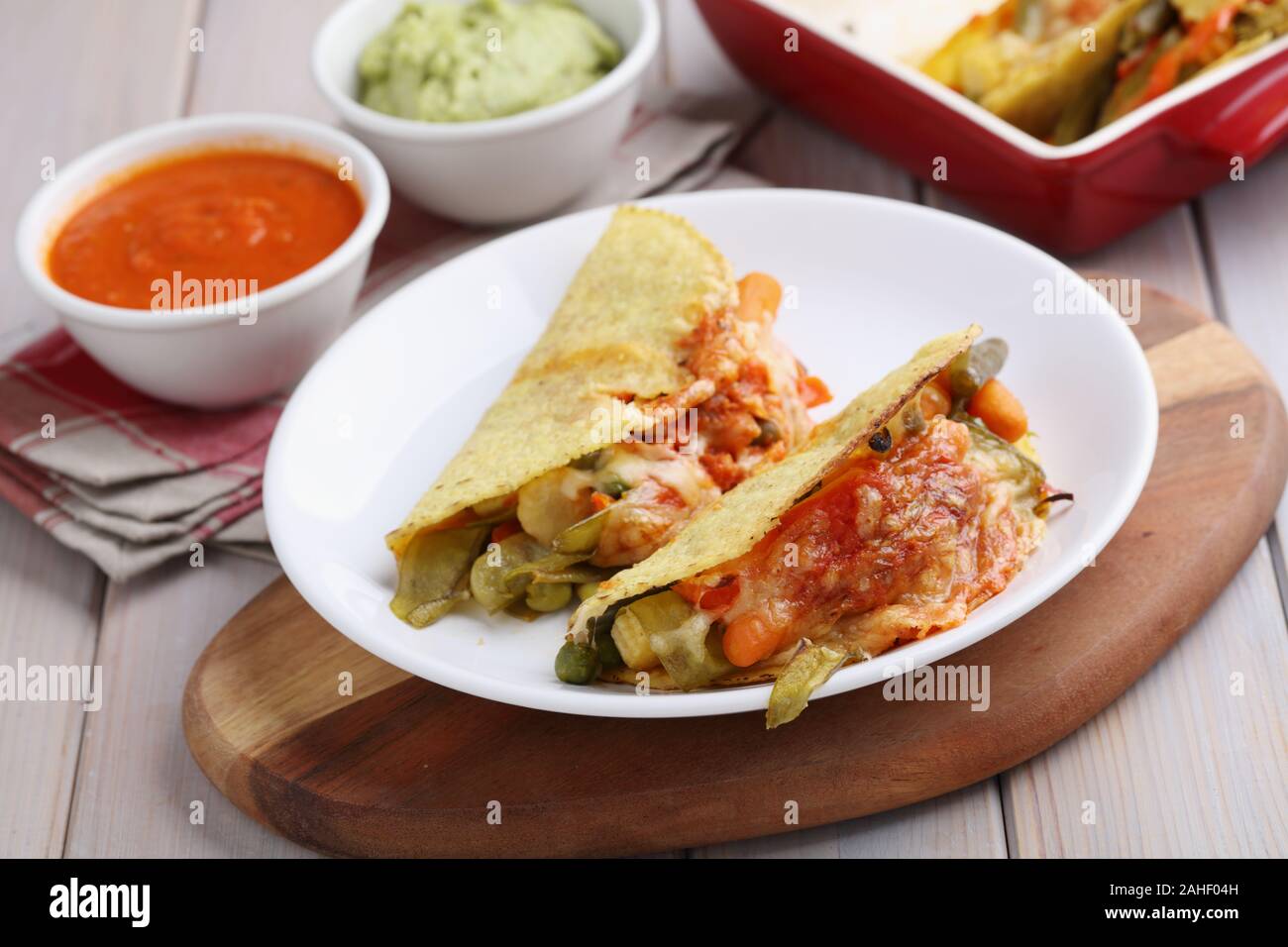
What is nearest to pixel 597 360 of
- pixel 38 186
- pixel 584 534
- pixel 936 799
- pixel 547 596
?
pixel 584 534

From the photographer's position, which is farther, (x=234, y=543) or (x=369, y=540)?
(x=234, y=543)

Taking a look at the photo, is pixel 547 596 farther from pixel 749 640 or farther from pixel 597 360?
pixel 597 360

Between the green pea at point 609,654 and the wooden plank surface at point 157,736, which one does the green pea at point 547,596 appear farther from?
the wooden plank surface at point 157,736

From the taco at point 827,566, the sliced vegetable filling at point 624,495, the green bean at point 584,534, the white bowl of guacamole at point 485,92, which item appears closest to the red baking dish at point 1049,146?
the white bowl of guacamole at point 485,92

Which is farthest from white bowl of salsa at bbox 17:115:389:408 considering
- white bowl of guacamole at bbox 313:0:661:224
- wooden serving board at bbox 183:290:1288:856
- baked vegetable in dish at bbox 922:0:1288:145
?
baked vegetable in dish at bbox 922:0:1288:145

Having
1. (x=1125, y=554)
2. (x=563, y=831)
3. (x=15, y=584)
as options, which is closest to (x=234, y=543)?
(x=15, y=584)

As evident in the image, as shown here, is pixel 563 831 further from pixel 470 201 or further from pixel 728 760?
pixel 470 201
